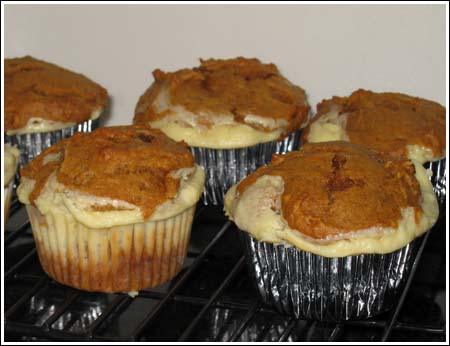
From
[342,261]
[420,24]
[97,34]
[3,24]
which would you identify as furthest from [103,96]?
[342,261]

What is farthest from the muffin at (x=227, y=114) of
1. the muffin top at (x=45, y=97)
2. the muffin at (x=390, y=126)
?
the muffin top at (x=45, y=97)

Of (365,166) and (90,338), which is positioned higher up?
(365,166)

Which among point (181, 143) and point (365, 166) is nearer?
point (365, 166)

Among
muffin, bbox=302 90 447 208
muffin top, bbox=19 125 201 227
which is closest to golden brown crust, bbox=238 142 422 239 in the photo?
muffin top, bbox=19 125 201 227

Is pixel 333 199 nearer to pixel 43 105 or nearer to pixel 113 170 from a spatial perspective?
pixel 113 170

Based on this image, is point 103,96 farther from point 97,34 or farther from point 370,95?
point 370,95

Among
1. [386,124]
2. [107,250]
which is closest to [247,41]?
[386,124]
